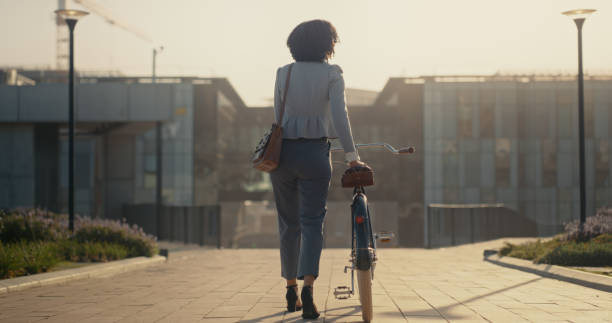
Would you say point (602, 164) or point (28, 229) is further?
point (602, 164)

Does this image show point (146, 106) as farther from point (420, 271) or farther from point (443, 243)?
point (420, 271)

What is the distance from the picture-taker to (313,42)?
5.29 meters

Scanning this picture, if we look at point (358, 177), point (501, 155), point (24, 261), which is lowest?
point (24, 261)

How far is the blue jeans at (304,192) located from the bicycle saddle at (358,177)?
0.19 m

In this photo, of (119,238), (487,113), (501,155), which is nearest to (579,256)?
(119,238)

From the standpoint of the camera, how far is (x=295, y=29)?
5391 mm

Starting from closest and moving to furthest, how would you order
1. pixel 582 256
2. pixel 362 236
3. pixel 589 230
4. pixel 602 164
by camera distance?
1. pixel 362 236
2. pixel 582 256
3. pixel 589 230
4. pixel 602 164

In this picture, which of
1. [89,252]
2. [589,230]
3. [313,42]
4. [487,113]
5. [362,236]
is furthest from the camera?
[487,113]

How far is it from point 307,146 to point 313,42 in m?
0.80

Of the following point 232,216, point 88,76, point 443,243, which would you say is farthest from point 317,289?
point 232,216

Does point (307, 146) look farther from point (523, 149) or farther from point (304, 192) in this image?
point (523, 149)

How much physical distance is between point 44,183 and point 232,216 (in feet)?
111

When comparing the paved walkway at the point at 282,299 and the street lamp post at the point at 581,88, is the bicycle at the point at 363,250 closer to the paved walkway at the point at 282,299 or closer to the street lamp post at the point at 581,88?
the paved walkway at the point at 282,299

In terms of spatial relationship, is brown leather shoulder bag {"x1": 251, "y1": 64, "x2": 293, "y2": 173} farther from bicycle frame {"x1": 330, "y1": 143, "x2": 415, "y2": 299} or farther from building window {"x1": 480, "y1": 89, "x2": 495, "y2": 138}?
building window {"x1": 480, "y1": 89, "x2": 495, "y2": 138}
